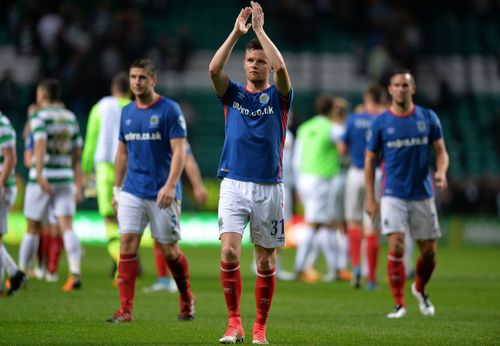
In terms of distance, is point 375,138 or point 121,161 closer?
point 121,161

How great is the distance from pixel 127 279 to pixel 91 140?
4917 mm

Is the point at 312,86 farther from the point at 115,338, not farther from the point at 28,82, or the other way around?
the point at 115,338

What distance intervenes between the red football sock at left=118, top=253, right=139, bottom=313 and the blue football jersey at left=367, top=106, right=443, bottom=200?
9.41ft

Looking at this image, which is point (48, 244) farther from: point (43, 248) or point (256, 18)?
point (256, 18)

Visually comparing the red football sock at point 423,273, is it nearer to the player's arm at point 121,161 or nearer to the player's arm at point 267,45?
the player's arm at point 121,161

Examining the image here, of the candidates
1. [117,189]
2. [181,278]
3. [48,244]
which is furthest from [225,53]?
[48,244]

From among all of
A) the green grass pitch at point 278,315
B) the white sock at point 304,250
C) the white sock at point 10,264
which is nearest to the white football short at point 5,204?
the white sock at point 10,264

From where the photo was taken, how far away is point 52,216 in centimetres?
1486

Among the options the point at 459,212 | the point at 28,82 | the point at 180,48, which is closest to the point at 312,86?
the point at 180,48

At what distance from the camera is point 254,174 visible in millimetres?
8883

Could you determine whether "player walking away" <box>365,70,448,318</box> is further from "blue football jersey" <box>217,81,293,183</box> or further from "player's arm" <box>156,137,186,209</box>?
"blue football jersey" <box>217,81,293,183</box>

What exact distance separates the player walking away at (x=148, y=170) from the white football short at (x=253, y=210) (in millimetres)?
1586

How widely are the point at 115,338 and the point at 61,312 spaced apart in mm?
2304

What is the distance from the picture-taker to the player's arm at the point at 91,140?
14695 mm
